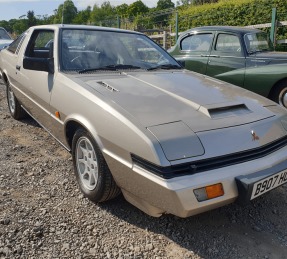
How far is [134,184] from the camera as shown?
2.24m

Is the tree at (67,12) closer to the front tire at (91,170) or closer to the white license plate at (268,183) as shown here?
the front tire at (91,170)

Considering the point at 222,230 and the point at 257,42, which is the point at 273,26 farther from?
the point at 222,230

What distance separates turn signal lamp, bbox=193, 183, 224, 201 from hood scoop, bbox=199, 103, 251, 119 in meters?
0.57

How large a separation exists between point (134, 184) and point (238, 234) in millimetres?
931

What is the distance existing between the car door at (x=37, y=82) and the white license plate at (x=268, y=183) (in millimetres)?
2179

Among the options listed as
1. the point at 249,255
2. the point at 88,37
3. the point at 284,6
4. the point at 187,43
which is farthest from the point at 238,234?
the point at 284,6

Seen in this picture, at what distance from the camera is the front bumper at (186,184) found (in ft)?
6.57

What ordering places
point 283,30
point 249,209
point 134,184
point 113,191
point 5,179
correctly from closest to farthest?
point 134,184 < point 113,191 < point 249,209 < point 5,179 < point 283,30

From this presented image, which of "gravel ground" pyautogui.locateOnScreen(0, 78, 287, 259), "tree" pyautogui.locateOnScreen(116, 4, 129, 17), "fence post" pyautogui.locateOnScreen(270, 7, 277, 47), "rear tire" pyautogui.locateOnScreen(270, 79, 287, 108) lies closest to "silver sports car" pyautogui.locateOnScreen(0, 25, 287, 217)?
"gravel ground" pyautogui.locateOnScreen(0, 78, 287, 259)

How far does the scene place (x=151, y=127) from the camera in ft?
7.20

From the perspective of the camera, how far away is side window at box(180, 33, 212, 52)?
22.7 feet

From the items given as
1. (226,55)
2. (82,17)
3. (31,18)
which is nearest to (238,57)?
(226,55)

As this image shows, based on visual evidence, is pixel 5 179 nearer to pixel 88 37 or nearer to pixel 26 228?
pixel 26 228

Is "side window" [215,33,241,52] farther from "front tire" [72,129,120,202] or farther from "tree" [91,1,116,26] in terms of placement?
"tree" [91,1,116,26]
